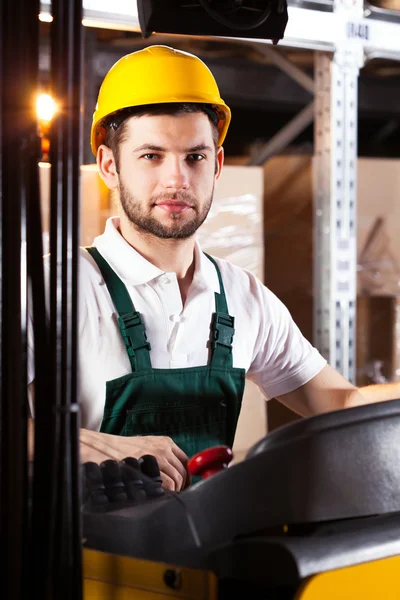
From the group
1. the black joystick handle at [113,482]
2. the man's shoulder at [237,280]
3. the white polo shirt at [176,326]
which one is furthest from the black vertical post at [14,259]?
the man's shoulder at [237,280]

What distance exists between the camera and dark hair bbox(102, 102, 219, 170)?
1.80 m

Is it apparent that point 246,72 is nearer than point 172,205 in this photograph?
No

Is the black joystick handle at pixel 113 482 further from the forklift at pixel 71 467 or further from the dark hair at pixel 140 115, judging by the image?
the dark hair at pixel 140 115

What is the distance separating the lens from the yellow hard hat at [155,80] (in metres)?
1.77

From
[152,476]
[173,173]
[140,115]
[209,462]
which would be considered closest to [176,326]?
[173,173]

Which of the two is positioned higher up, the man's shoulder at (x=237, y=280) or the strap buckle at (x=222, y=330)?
the man's shoulder at (x=237, y=280)

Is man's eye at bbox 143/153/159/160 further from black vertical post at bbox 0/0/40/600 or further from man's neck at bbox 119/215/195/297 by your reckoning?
black vertical post at bbox 0/0/40/600

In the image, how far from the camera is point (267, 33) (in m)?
1.66

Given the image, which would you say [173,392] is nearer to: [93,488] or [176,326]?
[176,326]

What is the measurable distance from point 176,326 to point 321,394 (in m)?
0.44

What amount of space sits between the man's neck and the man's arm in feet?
1.35

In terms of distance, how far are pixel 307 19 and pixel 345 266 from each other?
84 cm

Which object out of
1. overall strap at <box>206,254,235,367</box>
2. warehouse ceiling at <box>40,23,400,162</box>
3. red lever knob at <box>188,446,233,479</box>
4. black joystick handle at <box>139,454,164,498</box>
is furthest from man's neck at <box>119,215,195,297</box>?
warehouse ceiling at <box>40,23,400,162</box>

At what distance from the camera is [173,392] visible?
181cm
